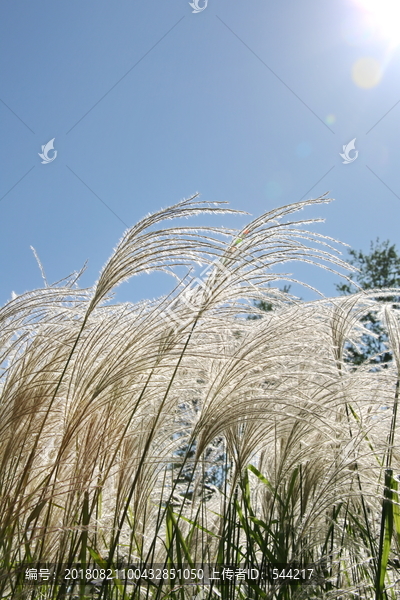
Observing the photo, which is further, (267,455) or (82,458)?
(267,455)

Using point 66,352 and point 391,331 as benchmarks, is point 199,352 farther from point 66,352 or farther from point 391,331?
point 391,331

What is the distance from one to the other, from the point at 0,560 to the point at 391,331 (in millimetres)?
1820

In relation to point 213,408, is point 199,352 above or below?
above

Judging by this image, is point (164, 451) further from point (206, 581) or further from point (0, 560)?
point (0, 560)

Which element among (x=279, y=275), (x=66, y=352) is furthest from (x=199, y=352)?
(x=66, y=352)

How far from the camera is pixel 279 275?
64.9 inches

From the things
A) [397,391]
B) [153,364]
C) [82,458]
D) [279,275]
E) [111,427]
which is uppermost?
[279,275]

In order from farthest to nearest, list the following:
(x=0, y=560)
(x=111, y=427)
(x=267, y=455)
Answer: (x=267, y=455), (x=111, y=427), (x=0, y=560)

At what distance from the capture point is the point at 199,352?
170 cm

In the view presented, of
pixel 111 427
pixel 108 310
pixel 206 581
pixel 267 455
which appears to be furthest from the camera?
pixel 267 455

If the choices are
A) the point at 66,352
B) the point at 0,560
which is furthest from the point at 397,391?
the point at 0,560

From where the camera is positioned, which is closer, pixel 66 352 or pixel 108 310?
pixel 66 352

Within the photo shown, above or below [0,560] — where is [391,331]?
above

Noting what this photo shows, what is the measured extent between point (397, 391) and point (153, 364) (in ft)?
3.51
